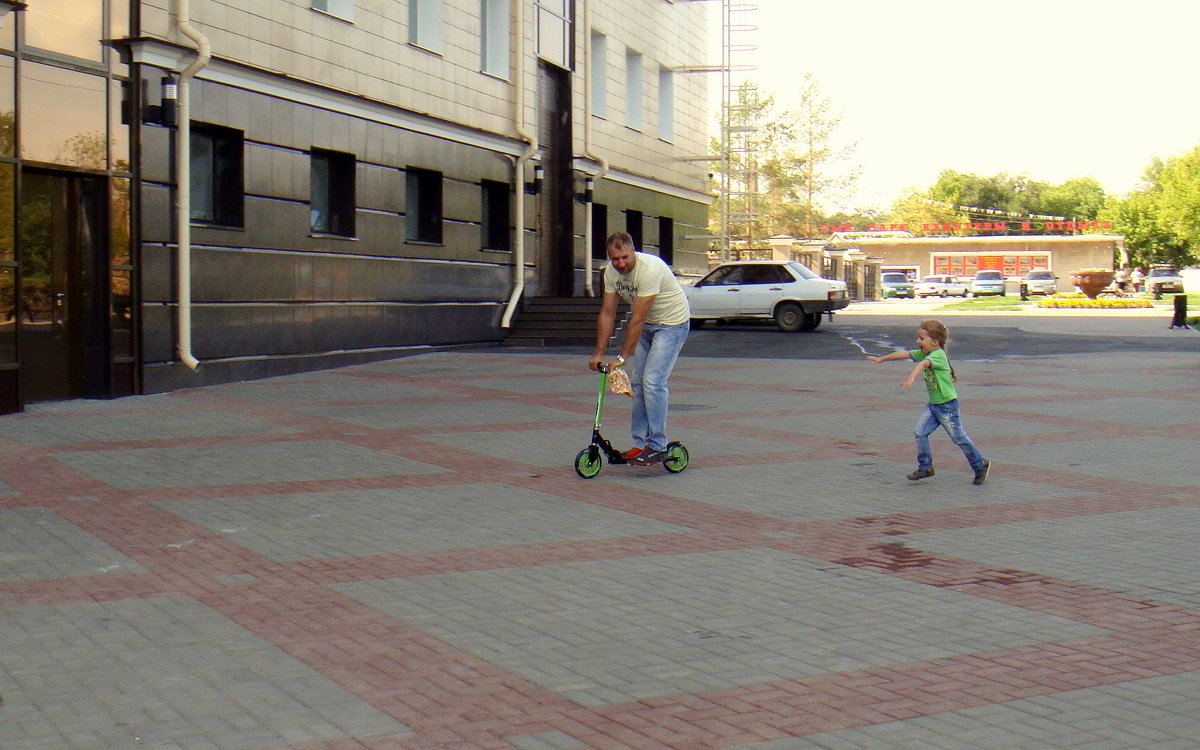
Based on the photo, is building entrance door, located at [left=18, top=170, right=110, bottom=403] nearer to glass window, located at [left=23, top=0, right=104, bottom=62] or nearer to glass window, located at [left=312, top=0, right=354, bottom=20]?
glass window, located at [left=23, top=0, right=104, bottom=62]

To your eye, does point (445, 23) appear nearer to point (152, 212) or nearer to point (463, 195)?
point (463, 195)

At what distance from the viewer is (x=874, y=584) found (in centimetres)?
625

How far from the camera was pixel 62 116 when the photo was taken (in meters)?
13.6

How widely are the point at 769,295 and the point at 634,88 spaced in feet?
18.5

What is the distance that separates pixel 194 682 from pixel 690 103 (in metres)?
30.2

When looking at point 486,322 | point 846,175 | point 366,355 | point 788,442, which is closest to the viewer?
point 788,442

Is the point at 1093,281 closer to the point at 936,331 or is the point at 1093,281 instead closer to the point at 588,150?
the point at 588,150

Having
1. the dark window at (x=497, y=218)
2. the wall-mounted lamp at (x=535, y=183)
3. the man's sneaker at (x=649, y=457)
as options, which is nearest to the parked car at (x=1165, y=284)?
the wall-mounted lamp at (x=535, y=183)

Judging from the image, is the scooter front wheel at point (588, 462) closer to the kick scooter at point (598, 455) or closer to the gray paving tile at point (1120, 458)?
the kick scooter at point (598, 455)

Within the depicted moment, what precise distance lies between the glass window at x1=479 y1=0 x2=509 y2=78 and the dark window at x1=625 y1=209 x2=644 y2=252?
6.96m

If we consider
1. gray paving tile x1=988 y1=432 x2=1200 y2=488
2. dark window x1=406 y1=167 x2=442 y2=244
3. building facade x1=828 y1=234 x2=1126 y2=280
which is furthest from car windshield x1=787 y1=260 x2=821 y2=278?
building facade x1=828 y1=234 x2=1126 y2=280

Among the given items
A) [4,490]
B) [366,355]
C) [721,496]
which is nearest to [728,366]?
[366,355]

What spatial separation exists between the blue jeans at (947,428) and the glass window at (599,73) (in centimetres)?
1952

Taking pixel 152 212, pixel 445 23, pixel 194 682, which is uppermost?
pixel 445 23
